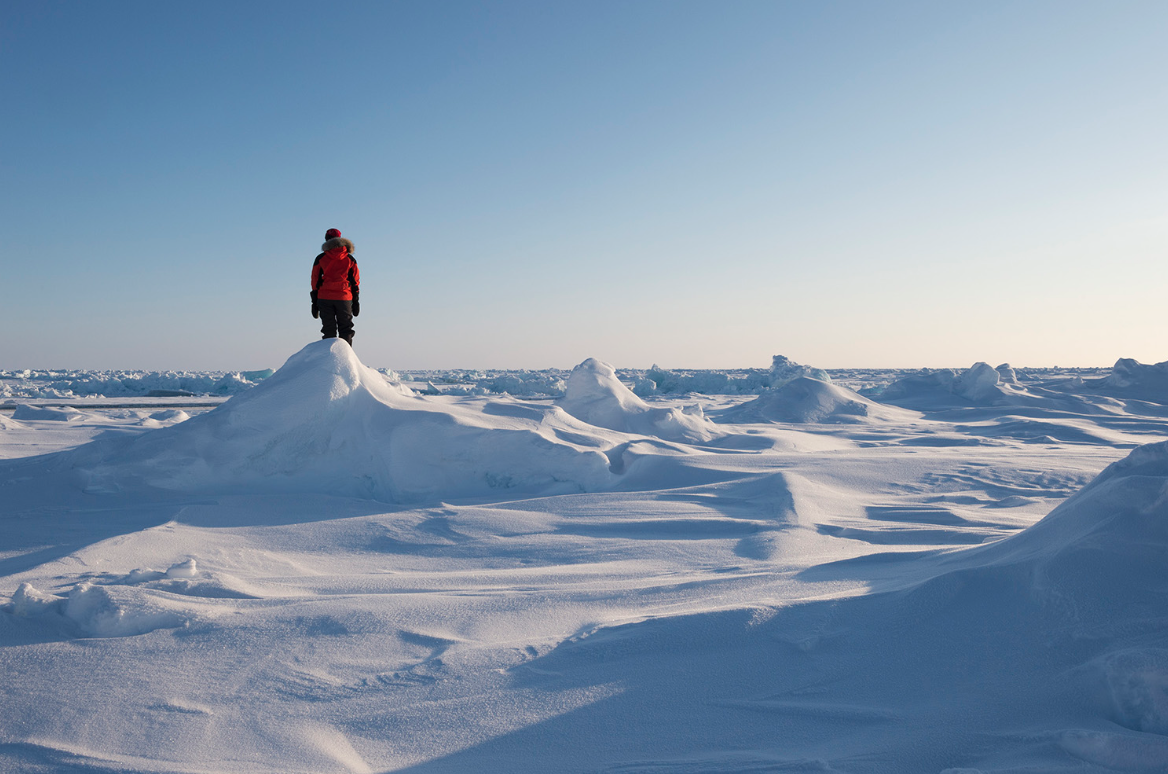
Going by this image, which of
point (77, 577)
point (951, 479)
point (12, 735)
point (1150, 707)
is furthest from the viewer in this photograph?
point (951, 479)

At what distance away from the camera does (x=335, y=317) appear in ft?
20.5

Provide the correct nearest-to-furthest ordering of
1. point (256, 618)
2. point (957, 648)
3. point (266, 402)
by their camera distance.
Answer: point (957, 648) < point (256, 618) < point (266, 402)

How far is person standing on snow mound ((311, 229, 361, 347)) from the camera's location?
6004mm

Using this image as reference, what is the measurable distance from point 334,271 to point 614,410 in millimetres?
3733

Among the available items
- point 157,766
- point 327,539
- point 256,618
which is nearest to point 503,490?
point 327,539

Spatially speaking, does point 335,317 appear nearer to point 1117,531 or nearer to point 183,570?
point 183,570

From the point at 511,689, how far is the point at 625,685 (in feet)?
1.12

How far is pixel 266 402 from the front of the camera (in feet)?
16.0

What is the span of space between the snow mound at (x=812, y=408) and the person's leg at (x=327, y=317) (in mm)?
7239

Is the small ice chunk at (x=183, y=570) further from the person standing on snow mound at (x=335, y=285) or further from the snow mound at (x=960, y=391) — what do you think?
the snow mound at (x=960, y=391)

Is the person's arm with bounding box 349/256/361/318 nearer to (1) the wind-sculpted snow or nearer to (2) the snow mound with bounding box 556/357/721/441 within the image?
(2) the snow mound with bounding box 556/357/721/441

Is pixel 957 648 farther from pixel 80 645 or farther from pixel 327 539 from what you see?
pixel 327 539

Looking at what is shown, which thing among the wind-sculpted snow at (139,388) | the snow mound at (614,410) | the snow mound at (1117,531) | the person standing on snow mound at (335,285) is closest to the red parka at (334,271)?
the person standing on snow mound at (335,285)

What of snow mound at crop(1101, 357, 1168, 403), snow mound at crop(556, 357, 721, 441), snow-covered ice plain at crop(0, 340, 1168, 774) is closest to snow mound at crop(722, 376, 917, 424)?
snow mound at crop(556, 357, 721, 441)
